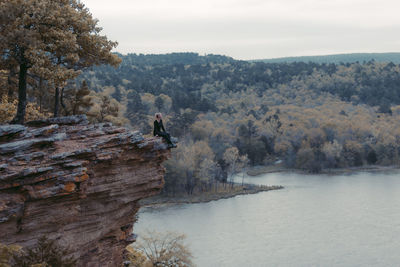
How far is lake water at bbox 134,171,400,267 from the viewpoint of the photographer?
32.5m

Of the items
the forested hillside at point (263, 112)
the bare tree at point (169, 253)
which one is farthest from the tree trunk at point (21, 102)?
the forested hillside at point (263, 112)

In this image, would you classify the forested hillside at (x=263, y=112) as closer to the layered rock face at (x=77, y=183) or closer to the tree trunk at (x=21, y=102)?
the layered rock face at (x=77, y=183)

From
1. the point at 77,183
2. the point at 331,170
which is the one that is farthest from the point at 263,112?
the point at 77,183

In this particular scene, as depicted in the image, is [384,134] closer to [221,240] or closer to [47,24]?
[221,240]

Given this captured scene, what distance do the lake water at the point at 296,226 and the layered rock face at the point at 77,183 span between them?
62.1ft

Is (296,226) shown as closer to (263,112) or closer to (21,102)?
(21,102)

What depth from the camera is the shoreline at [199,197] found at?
180ft

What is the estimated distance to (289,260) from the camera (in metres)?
31.8

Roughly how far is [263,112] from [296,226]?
227ft

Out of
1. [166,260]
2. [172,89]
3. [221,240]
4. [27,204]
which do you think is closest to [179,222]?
[221,240]

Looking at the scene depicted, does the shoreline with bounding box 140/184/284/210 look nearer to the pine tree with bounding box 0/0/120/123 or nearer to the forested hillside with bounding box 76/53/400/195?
the forested hillside with bounding box 76/53/400/195

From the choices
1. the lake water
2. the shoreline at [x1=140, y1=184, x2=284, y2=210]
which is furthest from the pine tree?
the shoreline at [x1=140, y1=184, x2=284, y2=210]

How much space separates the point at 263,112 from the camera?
107 metres

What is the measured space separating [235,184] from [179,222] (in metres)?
22.9
